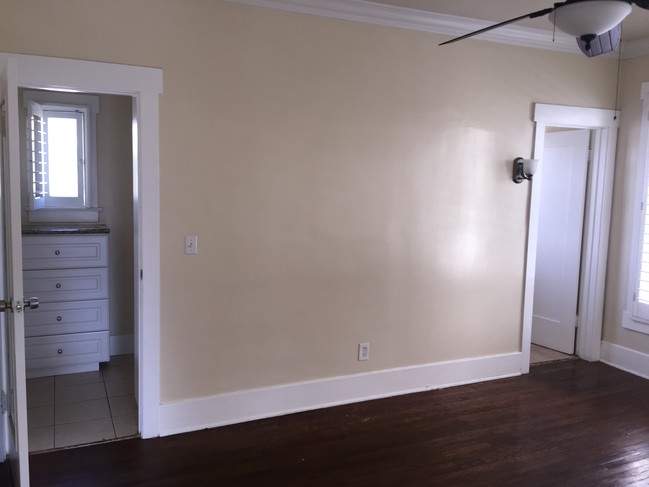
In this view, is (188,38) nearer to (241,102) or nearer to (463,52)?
(241,102)

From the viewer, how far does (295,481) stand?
2.71 metres

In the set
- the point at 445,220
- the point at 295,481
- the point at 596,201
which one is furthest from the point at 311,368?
the point at 596,201

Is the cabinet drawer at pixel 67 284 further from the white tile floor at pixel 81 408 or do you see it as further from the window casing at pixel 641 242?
the window casing at pixel 641 242

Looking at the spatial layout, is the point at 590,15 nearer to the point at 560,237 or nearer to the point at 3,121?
the point at 3,121

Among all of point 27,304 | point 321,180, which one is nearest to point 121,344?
point 321,180

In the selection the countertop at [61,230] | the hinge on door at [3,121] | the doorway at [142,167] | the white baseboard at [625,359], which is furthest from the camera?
the white baseboard at [625,359]

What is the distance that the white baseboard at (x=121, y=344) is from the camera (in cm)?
467

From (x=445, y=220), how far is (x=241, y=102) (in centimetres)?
172

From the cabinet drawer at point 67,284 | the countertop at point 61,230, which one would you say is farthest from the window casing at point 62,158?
the cabinet drawer at point 67,284

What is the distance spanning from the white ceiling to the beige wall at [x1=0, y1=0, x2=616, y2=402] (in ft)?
0.70

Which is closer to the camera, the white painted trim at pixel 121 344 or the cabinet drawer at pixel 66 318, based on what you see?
the cabinet drawer at pixel 66 318

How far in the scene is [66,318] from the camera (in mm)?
4090

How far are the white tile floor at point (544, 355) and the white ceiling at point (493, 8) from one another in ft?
9.09

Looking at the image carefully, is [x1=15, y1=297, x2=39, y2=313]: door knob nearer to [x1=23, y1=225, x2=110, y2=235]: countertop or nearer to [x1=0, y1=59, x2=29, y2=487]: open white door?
[x1=0, y1=59, x2=29, y2=487]: open white door
